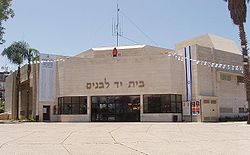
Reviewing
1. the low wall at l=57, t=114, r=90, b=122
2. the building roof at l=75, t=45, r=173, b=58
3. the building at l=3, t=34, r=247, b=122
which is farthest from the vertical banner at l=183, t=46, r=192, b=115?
→ the low wall at l=57, t=114, r=90, b=122

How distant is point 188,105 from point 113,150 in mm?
28669

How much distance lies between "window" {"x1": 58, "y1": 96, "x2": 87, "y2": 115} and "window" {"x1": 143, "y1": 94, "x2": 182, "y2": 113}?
757 centimetres

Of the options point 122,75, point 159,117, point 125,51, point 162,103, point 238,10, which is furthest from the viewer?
point 125,51

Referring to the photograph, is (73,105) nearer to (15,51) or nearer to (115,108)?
(115,108)

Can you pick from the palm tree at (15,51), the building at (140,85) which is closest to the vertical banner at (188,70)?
the building at (140,85)

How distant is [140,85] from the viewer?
4131cm

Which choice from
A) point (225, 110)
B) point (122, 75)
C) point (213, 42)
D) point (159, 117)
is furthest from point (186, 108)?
point (213, 42)

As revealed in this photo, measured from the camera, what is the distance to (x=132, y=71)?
137 ft

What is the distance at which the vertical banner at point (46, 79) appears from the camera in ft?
150

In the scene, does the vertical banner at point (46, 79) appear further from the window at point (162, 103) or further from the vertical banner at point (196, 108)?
the vertical banner at point (196, 108)

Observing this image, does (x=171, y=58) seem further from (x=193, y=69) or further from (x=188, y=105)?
(x=188, y=105)

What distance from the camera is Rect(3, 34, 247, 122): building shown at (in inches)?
1603

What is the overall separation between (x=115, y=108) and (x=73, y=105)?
535 cm

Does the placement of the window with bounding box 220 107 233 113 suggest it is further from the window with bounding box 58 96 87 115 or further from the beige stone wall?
the window with bounding box 58 96 87 115
